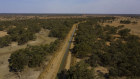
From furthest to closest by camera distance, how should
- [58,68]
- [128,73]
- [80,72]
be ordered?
[58,68]
[128,73]
[80,72]

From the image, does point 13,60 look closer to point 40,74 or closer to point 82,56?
point 40,74

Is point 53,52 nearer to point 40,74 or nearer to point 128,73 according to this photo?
point 40,74

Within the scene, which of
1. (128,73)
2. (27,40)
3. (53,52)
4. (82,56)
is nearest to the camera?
(128,73)

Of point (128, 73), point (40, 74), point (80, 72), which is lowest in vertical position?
point (40, 74)

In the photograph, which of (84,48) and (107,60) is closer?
(107,60)

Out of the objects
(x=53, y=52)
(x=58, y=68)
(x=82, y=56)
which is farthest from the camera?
(x=53, y=52)

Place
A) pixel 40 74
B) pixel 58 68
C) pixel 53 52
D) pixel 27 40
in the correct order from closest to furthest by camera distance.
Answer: pixel 40 74 → pixel 58 68 → pixel 53 52 → pixel 27 40

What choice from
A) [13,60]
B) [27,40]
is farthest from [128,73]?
[27,40]

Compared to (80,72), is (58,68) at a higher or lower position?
lower

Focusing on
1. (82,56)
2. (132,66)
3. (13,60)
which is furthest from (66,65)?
(132,66)
